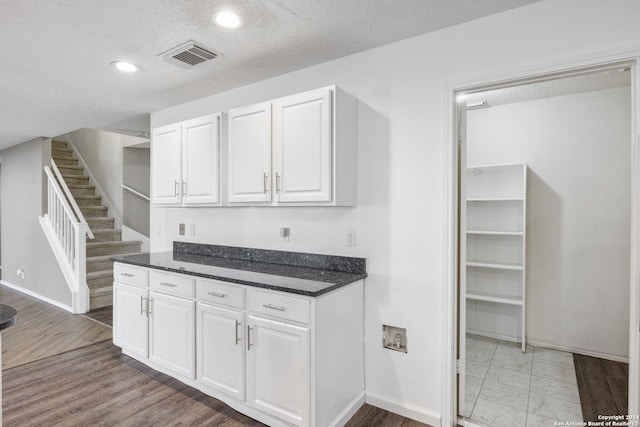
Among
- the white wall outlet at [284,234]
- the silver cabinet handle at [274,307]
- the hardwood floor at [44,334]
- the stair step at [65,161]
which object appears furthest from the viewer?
the stair step at [65,161]

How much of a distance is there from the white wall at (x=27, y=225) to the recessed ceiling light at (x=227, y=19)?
431 cm

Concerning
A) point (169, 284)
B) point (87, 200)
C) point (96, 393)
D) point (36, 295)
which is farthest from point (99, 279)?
point (169, 284)

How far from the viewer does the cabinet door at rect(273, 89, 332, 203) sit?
223cm

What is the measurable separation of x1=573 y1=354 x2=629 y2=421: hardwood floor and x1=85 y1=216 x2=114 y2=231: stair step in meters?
6.51

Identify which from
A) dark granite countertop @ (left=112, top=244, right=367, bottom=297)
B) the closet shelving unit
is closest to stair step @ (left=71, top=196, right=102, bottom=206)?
dark granite countertop @ (left=112, top=244, right=367, bottom=297)

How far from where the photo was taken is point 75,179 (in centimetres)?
642

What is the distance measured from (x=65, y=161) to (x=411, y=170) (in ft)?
22.9

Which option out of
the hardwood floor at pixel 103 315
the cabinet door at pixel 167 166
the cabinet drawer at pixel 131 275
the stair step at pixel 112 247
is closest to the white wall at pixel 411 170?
the cabinet door at pixel 167 166

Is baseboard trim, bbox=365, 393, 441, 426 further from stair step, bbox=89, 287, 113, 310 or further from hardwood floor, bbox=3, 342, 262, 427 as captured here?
stair step, bbox=89, 287, 113, 310

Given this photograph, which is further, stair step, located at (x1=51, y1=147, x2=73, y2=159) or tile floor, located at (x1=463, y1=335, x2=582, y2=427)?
stair step, located at (x1=51, y1=147, x2=73, y2=159)

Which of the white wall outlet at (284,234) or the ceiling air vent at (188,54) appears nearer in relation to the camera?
the ceiling air vent at (188,54)

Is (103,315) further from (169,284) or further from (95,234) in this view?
(169,284)

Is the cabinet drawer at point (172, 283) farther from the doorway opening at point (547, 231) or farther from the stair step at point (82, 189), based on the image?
the stair step at point (82, 189)

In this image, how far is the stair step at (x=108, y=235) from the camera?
221 inches
